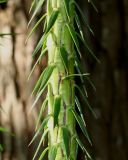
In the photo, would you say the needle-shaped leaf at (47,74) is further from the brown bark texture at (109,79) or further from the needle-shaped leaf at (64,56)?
the brown bark texture at (109,79)

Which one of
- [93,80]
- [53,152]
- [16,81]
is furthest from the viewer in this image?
[93,80]

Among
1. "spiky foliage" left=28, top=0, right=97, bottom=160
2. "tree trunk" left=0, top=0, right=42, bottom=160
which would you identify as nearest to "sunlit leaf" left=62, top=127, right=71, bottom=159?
"spiky foliage" left=28, top=0, right=97, bottom=160

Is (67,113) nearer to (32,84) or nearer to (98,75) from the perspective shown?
(32,84)

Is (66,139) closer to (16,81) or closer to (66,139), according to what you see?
(66,139)

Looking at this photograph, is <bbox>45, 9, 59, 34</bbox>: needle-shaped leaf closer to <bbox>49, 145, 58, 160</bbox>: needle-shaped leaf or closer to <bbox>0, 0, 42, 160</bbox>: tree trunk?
<bbox>49, 145, 58, 160</bbox>: needle-shaped leaf

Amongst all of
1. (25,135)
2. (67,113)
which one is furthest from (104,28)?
(67,113)

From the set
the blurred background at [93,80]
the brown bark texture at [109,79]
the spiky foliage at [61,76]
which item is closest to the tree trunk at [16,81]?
the blurred background at [93,80]

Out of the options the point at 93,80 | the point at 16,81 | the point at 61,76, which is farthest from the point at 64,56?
the point at 93,80

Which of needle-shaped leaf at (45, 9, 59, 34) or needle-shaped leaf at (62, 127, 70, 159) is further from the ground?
needle-shaped leaf at (45, 9, 59, 34)
